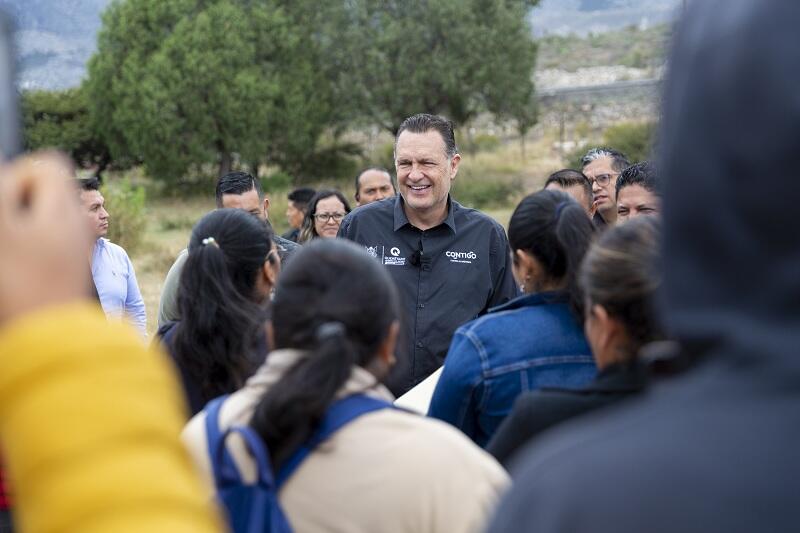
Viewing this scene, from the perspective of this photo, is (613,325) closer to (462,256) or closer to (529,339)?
(529,339)

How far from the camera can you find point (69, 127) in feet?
129

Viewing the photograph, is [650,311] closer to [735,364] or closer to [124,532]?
[735,364]

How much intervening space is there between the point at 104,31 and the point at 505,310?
3834 cm

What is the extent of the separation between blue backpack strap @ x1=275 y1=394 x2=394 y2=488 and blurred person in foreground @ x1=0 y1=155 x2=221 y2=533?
1.08 m

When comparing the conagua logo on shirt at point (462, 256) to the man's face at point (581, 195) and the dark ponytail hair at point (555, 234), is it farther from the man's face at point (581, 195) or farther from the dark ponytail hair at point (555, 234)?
the dark ponytail hair at point (555, 234)

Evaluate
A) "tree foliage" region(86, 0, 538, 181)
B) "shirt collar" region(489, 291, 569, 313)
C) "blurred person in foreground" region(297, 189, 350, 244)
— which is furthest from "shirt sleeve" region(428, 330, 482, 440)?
"tree foliage" region(86, 0, 538, 181)

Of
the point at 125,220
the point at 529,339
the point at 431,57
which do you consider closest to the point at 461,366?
the point at 529,339

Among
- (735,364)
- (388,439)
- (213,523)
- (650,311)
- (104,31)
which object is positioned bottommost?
(388,439)

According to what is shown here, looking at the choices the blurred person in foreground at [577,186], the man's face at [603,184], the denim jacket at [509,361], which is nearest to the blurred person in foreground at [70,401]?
the denim jacket at [509,361]

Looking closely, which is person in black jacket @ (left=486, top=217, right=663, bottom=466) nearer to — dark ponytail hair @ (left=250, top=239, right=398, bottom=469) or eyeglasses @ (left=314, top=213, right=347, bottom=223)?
dark ponytail hair @ (left=250, top=239, right=398, bottom=469)

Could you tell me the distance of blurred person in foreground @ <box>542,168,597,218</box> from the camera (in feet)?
22.5

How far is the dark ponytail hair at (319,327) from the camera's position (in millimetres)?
2010

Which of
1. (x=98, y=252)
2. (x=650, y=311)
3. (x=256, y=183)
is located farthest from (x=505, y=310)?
(x=256, y=183)

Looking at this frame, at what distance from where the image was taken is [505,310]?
3117 millimetres
